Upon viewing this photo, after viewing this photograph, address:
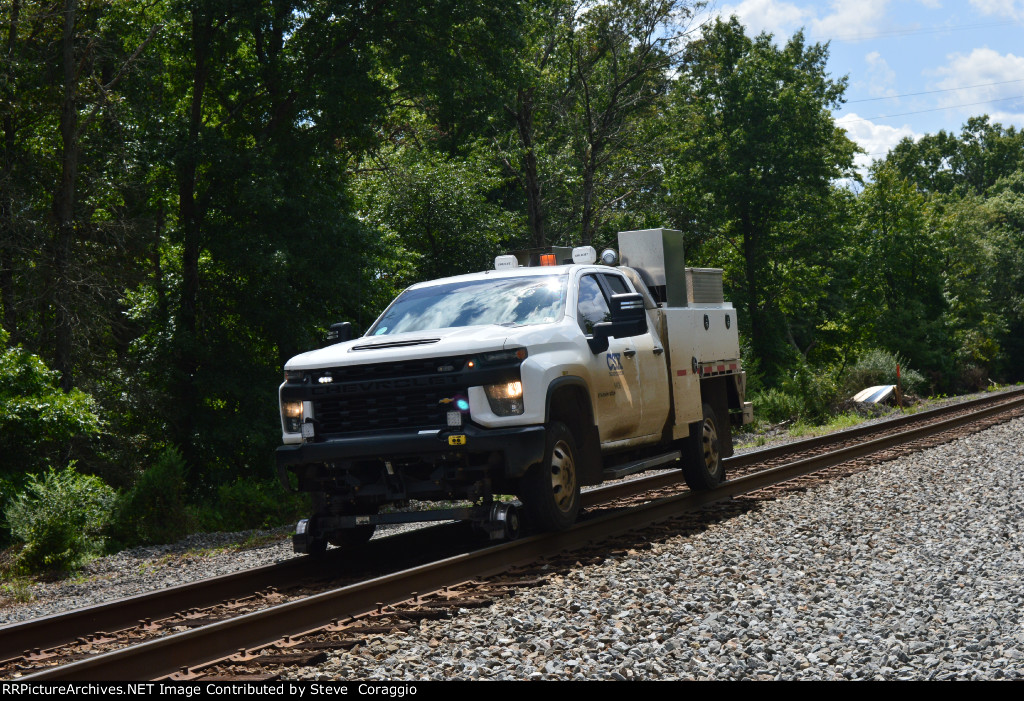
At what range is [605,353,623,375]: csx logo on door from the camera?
9132mm

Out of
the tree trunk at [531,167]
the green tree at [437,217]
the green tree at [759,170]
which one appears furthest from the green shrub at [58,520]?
the green tree at [759,170]

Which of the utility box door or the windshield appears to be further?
the utility box door

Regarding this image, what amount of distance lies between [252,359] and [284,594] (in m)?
12.7

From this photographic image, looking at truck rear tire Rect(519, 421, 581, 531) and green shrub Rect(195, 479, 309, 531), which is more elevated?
truck rear tire Rect(519, 421, 581, 531)

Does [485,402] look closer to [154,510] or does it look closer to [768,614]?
[768,614]

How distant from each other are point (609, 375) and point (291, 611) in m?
4.00

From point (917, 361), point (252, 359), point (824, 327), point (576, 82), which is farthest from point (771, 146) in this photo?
point (252, 359)

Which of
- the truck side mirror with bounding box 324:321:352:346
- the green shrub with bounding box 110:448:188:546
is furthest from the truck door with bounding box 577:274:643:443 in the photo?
the green shrub with bounding box 110:448:188:546

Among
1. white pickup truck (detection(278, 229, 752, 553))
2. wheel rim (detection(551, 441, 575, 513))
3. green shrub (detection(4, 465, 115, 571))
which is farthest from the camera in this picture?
green shrub (detection(4, 465, 115, 571))

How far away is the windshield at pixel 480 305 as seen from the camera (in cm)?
893

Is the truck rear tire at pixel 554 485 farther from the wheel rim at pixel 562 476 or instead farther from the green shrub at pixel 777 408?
the green shrub at pixel 777 408

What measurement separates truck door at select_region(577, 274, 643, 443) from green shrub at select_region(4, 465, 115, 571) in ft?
19.9

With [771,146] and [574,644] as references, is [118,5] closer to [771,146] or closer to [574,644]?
[574,644]

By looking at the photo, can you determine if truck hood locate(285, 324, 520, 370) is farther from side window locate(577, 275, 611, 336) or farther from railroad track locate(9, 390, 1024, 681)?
railroad track locate(9, 390, 1024, 681)
